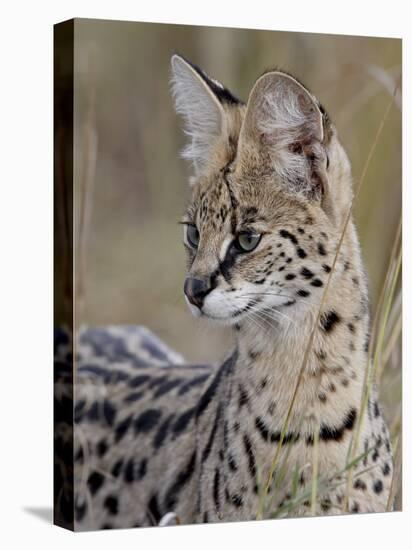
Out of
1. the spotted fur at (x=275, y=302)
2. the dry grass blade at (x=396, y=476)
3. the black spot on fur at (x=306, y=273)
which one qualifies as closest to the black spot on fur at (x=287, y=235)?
the spotted fur at (x=275, y=302)

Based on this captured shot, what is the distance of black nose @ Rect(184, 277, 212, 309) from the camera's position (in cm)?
518

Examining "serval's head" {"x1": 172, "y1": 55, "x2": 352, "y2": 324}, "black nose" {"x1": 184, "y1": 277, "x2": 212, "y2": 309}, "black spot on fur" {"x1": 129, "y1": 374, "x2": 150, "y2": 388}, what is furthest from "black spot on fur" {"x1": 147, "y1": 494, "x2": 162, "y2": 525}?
"black nose" {"x1": 184, "y1": 277, "x2": 212, "y2": 309}

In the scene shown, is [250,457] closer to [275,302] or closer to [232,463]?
[232,463]

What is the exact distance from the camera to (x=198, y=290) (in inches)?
204

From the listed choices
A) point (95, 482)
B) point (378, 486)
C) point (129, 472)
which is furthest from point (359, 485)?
point (95, 482)

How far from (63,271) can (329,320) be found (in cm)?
106

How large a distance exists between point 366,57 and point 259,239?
133cm

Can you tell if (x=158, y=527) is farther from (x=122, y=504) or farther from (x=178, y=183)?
(x=178, y=183)

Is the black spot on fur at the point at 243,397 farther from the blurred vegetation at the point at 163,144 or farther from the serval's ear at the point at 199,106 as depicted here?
the serval's ear at the point at 199,106

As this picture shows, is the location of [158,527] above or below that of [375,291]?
below

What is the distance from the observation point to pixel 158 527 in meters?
5.67

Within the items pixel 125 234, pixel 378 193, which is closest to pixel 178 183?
pixel 125 234

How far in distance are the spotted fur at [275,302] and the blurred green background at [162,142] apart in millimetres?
292

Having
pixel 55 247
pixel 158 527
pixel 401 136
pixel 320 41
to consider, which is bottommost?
pixel 158 527
